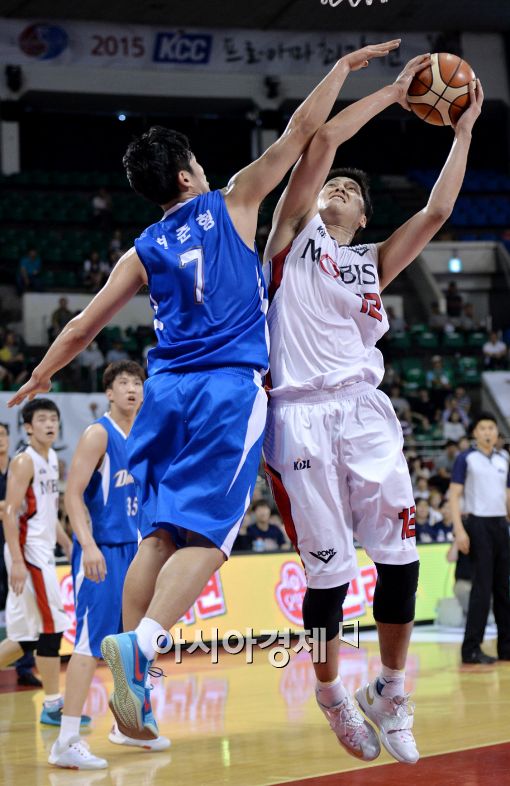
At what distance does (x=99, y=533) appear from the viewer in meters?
6.60

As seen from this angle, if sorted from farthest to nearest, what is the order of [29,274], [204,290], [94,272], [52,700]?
[94,272]
[29,274]
[52,700]
[204,290]

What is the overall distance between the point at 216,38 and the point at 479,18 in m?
6.01

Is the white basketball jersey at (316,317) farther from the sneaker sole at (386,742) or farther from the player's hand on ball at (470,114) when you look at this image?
the sneaker sole at (386,742)

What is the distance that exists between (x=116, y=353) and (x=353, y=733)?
44.6ft

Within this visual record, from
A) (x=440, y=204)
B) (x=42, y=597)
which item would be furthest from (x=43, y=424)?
(x=440, y=204)

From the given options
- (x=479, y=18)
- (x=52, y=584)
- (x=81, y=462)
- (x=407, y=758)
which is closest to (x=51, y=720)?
(x=52, y=584)

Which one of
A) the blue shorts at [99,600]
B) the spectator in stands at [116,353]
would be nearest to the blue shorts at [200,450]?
the blue shorts at [99,600]

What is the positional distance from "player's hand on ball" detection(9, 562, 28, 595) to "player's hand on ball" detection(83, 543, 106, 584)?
1631 mm

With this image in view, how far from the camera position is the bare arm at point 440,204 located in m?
4.77

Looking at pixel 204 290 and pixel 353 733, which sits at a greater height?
pixel 204 290

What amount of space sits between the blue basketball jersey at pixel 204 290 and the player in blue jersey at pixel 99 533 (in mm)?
2382

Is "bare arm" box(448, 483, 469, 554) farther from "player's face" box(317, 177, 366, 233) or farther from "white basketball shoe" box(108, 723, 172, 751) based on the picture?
"player's face" box(317, 177, 366, 233)

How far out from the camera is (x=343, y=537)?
4.61 m

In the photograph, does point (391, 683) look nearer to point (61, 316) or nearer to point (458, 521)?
point (458, 521)
